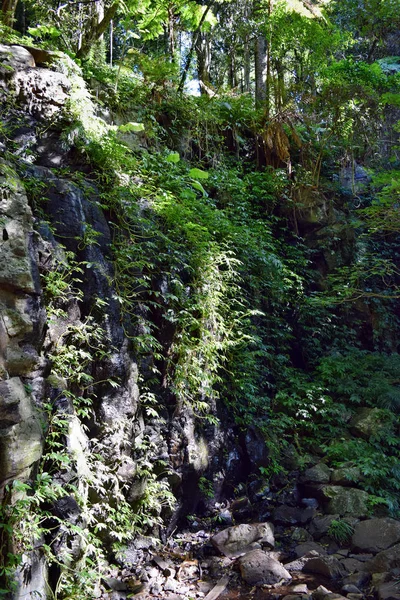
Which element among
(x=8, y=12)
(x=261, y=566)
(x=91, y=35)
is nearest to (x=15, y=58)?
(x=8, y=12)

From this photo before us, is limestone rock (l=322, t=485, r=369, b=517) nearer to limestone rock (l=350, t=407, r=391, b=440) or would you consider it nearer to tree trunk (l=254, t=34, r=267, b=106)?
limestone rock (l=350, t=407, r=391, b=440)

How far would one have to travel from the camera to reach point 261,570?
521 cm

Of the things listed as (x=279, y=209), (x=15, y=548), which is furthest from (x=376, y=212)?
(x=15, y=548)

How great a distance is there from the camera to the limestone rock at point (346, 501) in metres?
6.56

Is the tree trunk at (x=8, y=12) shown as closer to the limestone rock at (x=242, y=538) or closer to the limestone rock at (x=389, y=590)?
the limestone rock at (x=242, y=538)

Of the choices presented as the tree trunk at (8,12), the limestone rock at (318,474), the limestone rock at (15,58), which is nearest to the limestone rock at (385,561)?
the limestone rock at (318,474)

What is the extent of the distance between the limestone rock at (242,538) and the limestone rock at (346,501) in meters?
1.25

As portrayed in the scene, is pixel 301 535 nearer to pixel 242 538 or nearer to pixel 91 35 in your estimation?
pixel 242 538

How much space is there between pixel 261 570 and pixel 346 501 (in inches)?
83.0

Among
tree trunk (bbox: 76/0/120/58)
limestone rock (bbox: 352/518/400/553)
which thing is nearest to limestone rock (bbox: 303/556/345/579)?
limestone rock (bbox: 352/518/400/553)

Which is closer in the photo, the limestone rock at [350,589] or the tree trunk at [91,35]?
the limestone rock at [350,589]

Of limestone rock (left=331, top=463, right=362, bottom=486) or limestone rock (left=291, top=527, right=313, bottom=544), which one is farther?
limestone rock (left=331, top=463, right=362, bottom=486)

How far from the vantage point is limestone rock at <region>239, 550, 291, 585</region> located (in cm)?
513

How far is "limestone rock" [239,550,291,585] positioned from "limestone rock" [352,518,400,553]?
4.34 feet
